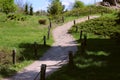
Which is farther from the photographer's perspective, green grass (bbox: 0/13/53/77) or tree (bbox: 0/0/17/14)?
tree (bbox: 0/0/17/14)

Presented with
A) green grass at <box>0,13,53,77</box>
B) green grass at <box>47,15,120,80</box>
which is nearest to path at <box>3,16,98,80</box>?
green grass at <box>0,13,53,77</box>

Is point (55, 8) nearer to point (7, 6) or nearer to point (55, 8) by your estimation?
point (55, 8)

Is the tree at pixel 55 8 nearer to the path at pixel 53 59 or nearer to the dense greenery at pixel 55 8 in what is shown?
the dense greenery at pixel 55 8

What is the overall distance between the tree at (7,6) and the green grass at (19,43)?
1292 centimetres

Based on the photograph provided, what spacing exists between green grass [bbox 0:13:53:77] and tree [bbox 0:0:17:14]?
509 inches

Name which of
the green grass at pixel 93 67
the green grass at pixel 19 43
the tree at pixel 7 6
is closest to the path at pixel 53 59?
the green grass at pixel 19 43

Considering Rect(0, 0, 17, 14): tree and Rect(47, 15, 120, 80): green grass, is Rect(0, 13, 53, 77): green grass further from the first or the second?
Rect(0, 0, 17, 14): tree

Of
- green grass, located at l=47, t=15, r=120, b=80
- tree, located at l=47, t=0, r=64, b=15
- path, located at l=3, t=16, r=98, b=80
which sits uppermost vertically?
tree, located at l=47, t=0, r=64, b=15

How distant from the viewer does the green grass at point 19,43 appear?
72.0 feet

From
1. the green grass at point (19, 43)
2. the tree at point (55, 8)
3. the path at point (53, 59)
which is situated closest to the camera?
the path at point (53, 59)

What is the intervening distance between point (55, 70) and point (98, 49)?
26.1 feet

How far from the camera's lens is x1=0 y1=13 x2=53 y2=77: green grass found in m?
21.9

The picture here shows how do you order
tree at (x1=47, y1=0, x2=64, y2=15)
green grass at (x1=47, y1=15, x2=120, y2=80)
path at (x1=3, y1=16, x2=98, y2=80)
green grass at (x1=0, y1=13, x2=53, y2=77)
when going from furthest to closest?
tree at (x1=47, y1=0, x2=64, y2=15)
green grass at (x1=0, y1=13, x2=53, y2=77)
path at (x1=3, y1=16, x2=98, y2=80)
green grass at (x1=47, y1=15, x2=120, y2=80)

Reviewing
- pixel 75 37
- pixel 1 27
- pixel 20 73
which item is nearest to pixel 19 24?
pixel 1 27
